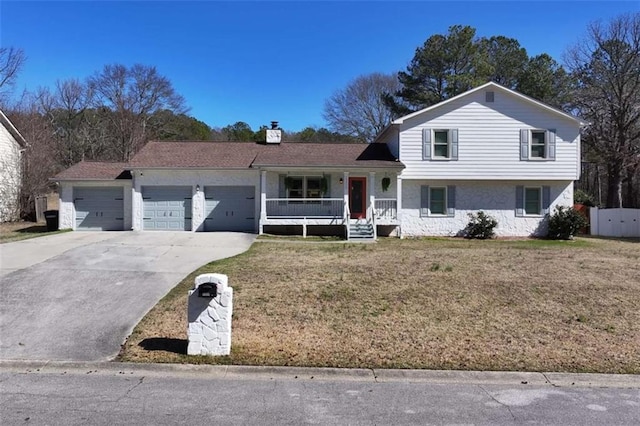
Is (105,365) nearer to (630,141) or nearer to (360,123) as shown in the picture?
(630,141)

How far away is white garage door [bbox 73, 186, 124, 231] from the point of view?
19500 millimetres

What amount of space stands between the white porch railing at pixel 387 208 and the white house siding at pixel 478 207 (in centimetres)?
97

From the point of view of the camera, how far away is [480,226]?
19.5 m

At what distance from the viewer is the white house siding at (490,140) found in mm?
19500

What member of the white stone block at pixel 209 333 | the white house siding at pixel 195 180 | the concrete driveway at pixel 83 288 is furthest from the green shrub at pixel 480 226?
the white stone block at pixel 209 333

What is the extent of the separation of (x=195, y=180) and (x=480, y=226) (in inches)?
503

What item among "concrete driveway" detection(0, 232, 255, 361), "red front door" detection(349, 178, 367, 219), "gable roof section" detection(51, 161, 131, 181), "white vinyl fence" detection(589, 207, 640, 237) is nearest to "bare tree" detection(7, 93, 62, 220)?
"gable roof section" detection(51, 161, 131, 181)

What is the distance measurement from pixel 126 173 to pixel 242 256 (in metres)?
10.6

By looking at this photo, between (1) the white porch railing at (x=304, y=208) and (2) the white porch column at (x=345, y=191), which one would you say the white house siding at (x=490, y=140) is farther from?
(1) the white porch railing at (x=304, y=208)

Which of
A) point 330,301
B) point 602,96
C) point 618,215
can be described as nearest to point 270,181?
point 330,301

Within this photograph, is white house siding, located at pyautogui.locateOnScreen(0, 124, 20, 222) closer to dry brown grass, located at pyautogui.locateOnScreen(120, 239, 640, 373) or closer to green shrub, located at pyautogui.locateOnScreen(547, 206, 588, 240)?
dry brown grass, located at pyautogui.locateOnScreen(120, 239, 640, 373)

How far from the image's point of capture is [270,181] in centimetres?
1962

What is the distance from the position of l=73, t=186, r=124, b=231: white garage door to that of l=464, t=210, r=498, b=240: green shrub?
15600 mm

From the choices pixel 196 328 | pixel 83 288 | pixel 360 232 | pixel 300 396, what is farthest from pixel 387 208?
pixel 300 396
